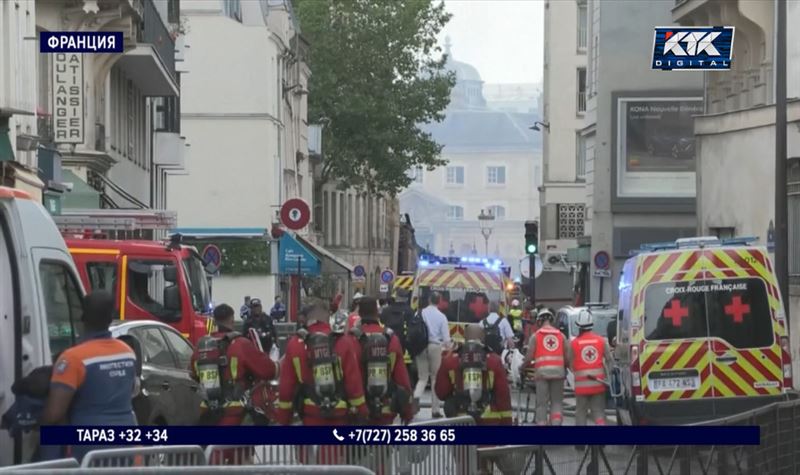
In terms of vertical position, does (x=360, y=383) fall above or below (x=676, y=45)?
below

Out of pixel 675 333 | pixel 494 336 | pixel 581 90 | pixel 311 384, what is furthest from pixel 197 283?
pixel 581 90

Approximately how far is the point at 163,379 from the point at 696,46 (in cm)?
1980

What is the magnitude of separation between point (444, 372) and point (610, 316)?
53.0ft

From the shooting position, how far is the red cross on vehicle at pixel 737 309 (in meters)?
20.4

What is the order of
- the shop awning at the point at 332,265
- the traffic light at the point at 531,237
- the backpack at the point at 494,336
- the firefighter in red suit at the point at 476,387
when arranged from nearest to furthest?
the firefighter in red suit at the point at 476,387 → the backpack at the point at 494,336 → the traffic light at the point at 531,237 → the shop awning at the point at 332,265

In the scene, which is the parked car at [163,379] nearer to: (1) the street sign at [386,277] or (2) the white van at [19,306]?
(2) the white van at [19,306]

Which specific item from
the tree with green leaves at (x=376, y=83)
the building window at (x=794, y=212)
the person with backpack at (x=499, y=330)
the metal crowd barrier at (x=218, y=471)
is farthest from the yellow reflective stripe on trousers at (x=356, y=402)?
the tree with green leaves at (x=376, y=83)

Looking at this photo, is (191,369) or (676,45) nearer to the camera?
(191,369)

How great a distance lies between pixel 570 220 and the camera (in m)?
80.8

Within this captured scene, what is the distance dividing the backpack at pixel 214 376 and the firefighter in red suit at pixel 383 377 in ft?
4.57

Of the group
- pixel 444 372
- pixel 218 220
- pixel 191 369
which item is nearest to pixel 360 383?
pixel 444 372

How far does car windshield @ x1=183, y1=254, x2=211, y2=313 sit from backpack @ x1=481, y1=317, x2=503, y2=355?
4.10m

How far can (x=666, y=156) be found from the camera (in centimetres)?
5500

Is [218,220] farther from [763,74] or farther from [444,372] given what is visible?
[444,372]
